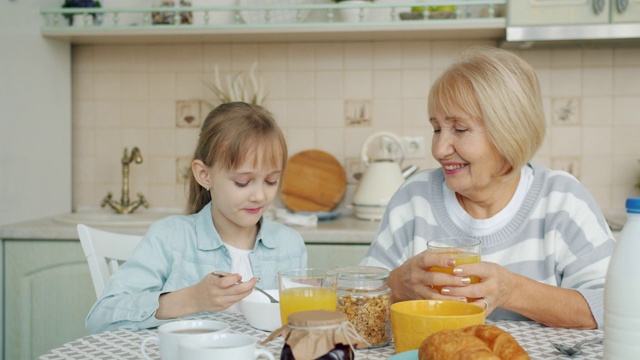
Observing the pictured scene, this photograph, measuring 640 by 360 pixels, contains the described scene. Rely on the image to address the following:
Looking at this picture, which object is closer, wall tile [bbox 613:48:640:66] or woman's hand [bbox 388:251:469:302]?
woman's hand [bbox 388:251:469:302]

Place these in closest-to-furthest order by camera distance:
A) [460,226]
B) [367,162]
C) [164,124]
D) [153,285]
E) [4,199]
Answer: [153,285] → [460,226] → [4,199] → [367,162] → [164,124]

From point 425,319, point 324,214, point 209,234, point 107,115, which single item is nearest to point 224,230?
point 209,234

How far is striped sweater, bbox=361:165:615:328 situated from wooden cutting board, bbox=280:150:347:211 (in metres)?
1.11

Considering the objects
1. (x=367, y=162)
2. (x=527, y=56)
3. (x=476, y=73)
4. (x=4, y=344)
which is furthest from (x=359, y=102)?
(x=4, y=344)

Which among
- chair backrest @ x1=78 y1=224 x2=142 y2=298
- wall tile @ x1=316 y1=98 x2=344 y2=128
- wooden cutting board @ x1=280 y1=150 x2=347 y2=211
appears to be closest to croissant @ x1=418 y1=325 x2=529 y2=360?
chair backrest @ x1=78 y1=224 x2=142 y2=298

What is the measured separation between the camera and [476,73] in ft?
4.69

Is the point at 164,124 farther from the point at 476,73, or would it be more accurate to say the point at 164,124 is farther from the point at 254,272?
the point at 476,73

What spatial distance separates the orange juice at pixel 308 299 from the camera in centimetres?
100

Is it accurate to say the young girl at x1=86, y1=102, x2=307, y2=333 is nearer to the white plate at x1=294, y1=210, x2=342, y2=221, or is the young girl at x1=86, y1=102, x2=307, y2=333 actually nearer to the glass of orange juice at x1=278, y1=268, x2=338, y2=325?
the glass of orange juice at x1=278, y1=268, x2=338, y2=325

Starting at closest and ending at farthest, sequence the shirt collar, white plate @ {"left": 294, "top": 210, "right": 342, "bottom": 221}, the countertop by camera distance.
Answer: the shirt collar → the countertop → white plate @ {"left": 294, "top": 210, "right": 342, "bottom": 221}

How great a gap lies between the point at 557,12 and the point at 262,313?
166cm

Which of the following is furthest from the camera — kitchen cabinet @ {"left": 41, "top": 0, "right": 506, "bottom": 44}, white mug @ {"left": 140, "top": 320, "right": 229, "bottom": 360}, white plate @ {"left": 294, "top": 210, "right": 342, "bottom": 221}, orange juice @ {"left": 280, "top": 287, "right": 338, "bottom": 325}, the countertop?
white plate @ {"left": 294, "top": 210, "right": 342, "bottom": 221}

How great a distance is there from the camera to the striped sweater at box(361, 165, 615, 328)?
1.37 metres

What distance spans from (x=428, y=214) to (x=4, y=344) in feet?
5.14
